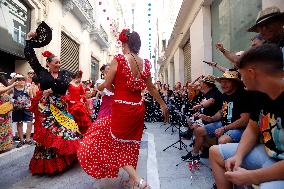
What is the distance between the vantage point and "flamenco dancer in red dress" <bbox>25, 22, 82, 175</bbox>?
4.85 metres

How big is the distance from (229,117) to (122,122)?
164 cm

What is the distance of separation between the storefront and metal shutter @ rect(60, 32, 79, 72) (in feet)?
11.6

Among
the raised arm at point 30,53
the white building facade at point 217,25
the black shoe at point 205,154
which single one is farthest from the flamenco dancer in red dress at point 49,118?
the white building facade at point 217,25

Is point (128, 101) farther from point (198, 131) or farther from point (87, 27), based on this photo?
point (87, 27)

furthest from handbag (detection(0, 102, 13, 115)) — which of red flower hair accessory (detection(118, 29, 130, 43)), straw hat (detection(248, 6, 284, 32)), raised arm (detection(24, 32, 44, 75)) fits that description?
straw hat (detection(248, 6, 284, 32))

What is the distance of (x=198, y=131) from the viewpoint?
5.35 metres

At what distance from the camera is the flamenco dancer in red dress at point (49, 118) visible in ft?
15.9

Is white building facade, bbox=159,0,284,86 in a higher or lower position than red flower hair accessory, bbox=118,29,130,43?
higher

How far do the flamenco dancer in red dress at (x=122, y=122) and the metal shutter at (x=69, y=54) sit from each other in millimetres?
11817

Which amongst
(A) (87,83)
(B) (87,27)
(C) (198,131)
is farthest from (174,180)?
(B) (87,27)

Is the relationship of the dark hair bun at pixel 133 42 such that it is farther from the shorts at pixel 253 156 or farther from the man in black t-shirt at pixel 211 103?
the man in black t-shirt at pixel 211 103

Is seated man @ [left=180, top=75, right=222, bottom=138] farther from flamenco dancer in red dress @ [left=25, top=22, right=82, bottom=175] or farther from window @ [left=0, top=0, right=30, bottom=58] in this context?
window @ [left=0, top=0, right=30, bottom=58]

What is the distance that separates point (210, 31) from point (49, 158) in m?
7.66

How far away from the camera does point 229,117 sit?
14.6 ft
